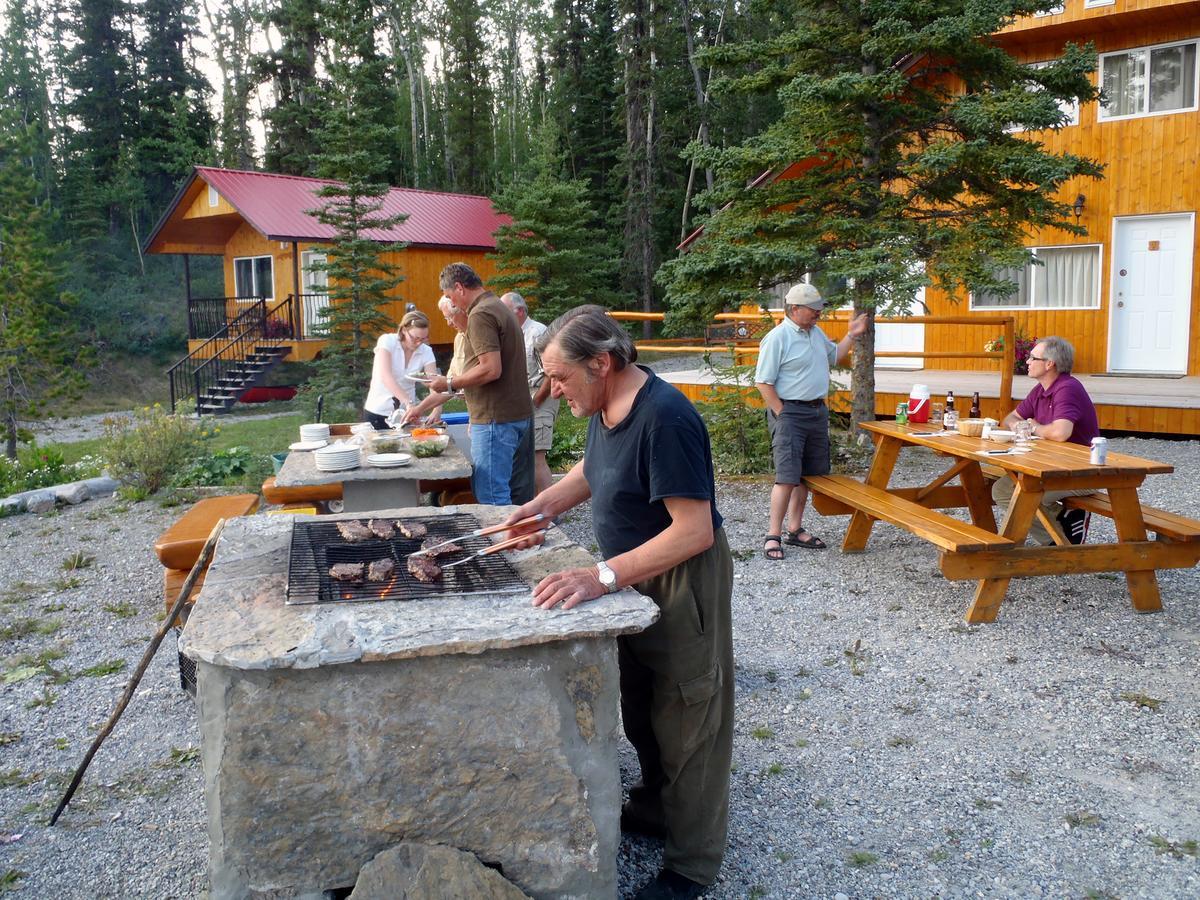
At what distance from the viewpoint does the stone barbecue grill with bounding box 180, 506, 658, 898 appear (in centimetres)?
247

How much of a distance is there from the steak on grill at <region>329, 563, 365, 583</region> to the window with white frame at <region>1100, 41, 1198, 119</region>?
→ 1398 centimetres

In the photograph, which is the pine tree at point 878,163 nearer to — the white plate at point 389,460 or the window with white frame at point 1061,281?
the white plate at point 389,460

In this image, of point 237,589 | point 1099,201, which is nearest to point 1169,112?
point 1099,201

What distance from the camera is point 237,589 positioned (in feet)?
9.62

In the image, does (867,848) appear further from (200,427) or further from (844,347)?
(200,427)

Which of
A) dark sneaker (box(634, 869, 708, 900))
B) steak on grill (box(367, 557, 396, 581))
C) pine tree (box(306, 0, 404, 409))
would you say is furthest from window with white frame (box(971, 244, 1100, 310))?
steak on grill (box(367, 557, 396, 581))

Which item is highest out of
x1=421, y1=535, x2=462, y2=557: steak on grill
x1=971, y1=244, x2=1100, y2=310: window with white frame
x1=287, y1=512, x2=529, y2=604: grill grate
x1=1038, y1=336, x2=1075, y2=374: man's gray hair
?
x1=971, y1=244, x2=1100, y2=310: window with white frame

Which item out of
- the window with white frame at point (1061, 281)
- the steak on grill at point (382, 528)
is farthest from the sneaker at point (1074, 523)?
the window with white frame at point (1061, 281)

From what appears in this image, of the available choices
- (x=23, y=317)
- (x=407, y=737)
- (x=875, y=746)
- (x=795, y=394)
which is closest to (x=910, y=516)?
(x=795, y=394)

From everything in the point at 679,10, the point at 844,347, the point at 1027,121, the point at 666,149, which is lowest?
the point at 844,347

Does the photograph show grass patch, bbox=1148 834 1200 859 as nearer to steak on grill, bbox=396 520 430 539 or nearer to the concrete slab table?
steak on grill, bbox=396 520 430 539

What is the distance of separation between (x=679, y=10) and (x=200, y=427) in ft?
84.8

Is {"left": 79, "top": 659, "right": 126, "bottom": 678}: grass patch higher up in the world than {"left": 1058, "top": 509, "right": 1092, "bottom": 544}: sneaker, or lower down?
lower down

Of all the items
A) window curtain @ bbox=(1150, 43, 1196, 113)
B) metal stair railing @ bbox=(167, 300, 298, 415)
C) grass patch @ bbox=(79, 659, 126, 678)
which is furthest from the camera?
metal stair railing @ bbox=(167, 300, 298, 415)
